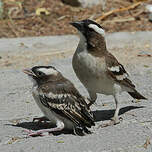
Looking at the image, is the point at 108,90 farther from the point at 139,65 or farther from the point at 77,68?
the point at 139,65

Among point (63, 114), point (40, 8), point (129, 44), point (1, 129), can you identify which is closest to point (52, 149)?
point (63, 114)

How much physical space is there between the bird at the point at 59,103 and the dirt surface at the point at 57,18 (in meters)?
5.75

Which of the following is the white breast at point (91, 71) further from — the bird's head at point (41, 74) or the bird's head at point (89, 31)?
the bird's head at point (41, 74)

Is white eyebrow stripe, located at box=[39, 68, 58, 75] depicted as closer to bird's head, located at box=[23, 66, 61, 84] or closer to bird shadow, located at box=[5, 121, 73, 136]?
bird's head, located at box=[23, 66, 61, 84]

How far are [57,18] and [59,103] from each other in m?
7.03

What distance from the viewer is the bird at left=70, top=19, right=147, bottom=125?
654 centimetres

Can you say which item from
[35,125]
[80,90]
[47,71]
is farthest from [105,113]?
[47,71]

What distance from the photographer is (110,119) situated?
7004mm

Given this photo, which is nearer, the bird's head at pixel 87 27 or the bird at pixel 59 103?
the bird at pixel 59 103

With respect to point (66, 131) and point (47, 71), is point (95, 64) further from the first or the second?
point (66, 131)

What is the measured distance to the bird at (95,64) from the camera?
6535 mm

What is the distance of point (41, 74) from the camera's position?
6211 mm

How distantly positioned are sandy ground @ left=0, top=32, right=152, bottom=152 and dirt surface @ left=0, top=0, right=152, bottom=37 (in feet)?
2.22

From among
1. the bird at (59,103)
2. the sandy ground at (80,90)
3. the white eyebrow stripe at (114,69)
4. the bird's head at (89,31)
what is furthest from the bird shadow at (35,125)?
the bird's head at (89,31)
